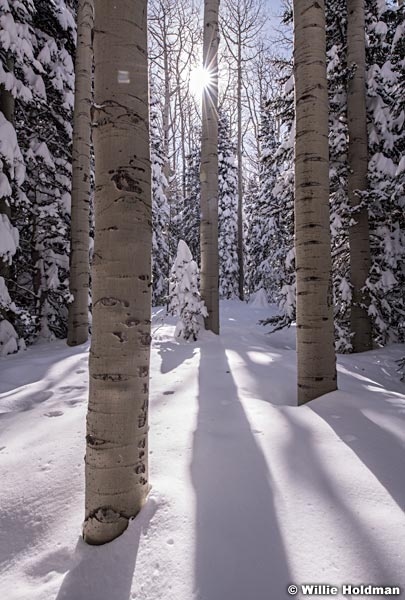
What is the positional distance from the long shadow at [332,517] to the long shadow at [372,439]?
0.82 ft

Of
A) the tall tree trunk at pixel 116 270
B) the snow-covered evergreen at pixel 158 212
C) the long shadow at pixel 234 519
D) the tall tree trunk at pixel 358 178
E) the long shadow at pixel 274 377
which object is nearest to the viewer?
the long shadow at pixel 234 519

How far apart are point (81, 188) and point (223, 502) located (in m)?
6.97

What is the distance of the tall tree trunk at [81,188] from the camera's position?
731cm

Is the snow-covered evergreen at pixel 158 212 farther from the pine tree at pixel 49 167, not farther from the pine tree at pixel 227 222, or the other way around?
the pine tree at pixel 49 167

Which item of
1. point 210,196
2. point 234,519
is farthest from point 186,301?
point 234,519

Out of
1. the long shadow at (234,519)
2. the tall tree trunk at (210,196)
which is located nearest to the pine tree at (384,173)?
the tall tree trunk at (210,196)

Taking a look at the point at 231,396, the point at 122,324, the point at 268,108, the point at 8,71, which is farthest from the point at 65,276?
the point at 122,324

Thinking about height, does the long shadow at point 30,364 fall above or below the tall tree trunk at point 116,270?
below

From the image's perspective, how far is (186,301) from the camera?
823cm

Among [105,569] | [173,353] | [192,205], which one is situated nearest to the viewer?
[105,569]

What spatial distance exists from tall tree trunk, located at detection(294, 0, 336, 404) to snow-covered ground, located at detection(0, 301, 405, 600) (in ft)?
1.18

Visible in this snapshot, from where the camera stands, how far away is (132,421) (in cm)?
183

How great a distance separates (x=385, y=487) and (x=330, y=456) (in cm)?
39

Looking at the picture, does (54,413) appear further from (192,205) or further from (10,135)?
(192,205)
